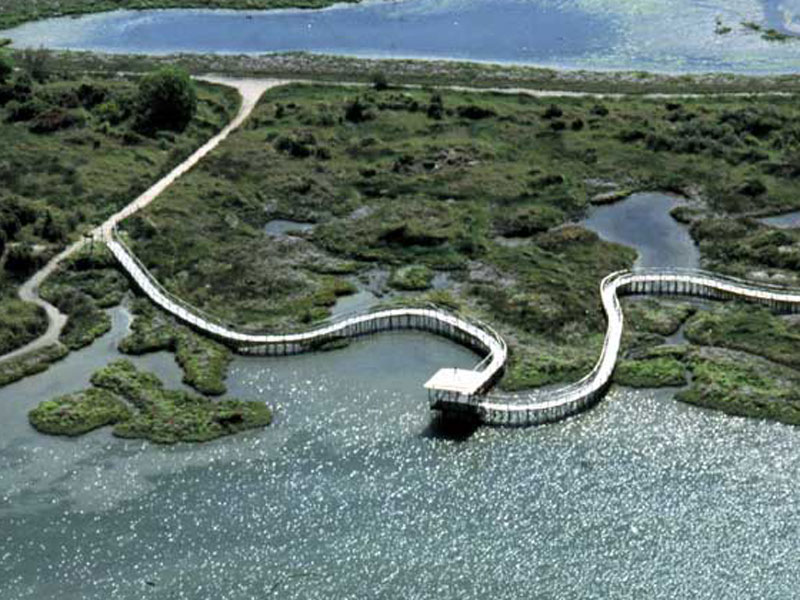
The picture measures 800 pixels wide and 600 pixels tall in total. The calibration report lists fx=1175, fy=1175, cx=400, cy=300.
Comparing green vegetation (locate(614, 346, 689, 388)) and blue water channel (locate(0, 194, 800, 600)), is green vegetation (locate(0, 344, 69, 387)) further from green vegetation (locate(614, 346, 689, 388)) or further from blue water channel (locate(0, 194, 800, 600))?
green vegetation (locate(614, 346, 689, 388))

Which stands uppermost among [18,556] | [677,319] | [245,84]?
[245,84]

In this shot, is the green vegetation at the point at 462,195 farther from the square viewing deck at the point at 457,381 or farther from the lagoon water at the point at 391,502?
the lagoon water at the point at 391,502

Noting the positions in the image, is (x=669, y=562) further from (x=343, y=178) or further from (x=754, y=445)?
(x=343, y=178)

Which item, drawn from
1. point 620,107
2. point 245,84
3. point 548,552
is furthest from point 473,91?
point 548,552

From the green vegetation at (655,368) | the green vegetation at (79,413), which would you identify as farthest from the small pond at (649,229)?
the green vegetation at (79,413)

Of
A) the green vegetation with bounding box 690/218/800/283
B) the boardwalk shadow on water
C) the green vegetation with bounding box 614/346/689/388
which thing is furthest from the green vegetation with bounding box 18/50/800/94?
the boardwalk shadow on water

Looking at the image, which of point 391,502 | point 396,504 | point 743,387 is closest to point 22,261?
point 391,502
